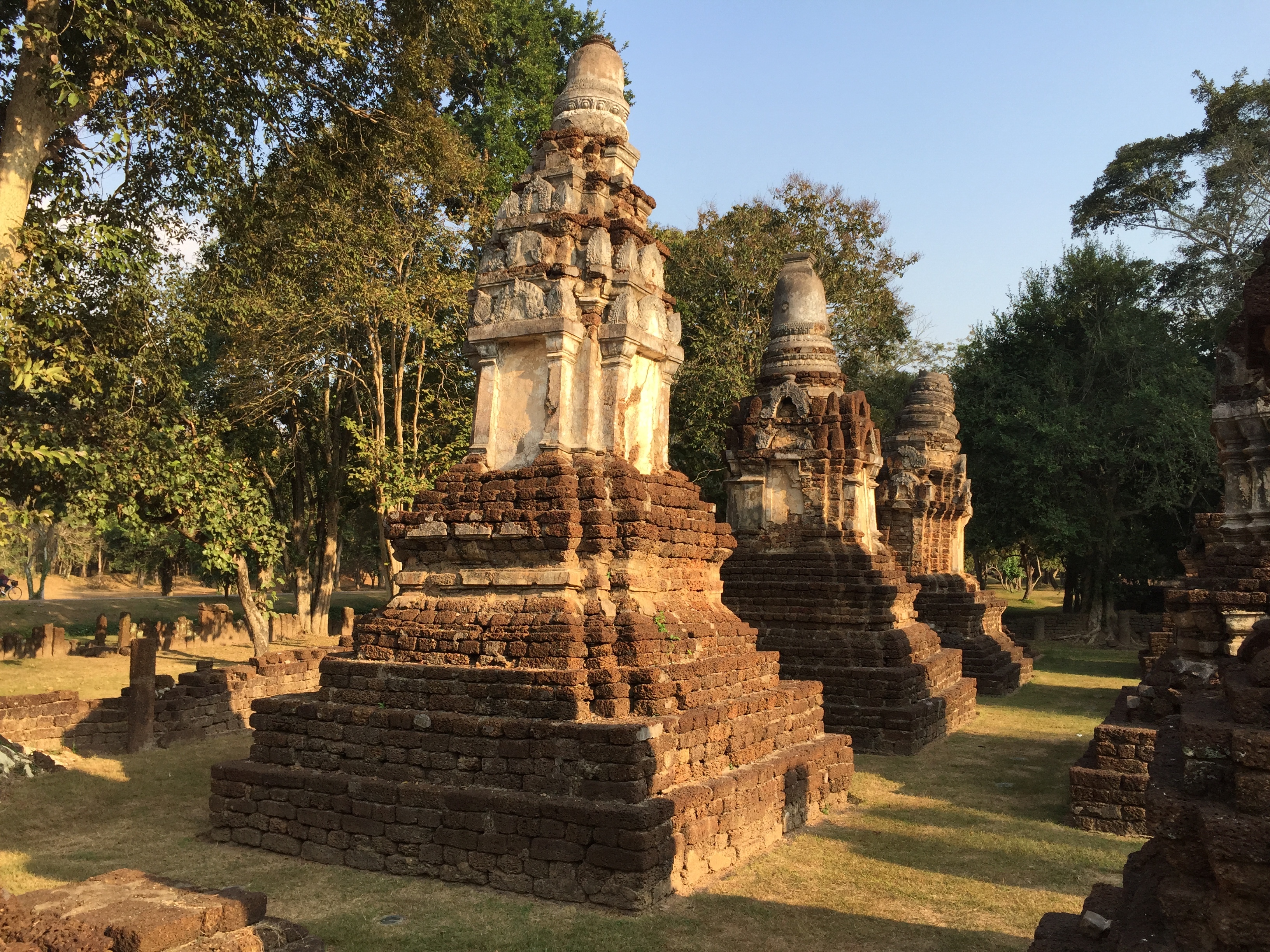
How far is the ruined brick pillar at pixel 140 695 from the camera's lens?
1080 cm

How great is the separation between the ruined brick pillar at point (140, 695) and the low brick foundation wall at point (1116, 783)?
983 cm

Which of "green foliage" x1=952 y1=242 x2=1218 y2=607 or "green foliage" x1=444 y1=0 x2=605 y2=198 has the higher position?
"green foliage" x1=444 y1=0 x2=605 y2=198

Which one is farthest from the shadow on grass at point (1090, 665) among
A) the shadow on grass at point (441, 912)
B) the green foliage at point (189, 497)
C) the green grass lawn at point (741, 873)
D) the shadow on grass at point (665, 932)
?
the green foliage at point (189, 497)

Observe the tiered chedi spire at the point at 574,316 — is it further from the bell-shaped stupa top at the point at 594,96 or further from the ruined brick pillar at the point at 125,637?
the ruined brick pillar at the point at 125,637

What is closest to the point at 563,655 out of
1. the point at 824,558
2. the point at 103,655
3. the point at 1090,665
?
the point at 824,558

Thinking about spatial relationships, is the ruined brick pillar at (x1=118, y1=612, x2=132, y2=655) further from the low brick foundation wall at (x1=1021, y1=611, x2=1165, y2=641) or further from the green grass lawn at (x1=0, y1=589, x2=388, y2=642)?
the low brick foundation wall at (x1=1021, y1=611, x2=1165, y2=641)

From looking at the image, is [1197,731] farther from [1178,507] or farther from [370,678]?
[1178,507]

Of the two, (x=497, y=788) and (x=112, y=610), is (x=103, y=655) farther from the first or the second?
(x=497, y=788)

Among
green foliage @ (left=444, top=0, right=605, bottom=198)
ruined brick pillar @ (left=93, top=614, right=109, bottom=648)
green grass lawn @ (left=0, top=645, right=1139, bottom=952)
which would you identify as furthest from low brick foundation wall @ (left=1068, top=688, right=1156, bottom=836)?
ruined brick pillar @ (left=93, top=614, right=109, bottom=648)

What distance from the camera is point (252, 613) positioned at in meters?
17.5

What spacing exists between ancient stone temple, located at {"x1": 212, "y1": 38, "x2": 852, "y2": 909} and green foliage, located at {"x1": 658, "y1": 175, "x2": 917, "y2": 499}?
555 inches

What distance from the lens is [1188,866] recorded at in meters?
2.77

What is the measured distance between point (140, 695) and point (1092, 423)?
2521 cm

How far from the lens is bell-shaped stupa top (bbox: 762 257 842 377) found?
13898mm
